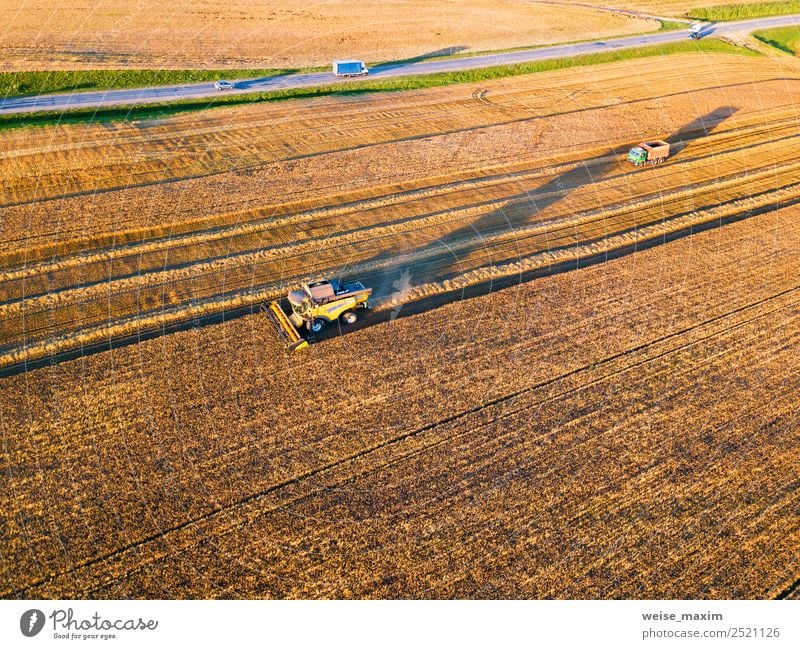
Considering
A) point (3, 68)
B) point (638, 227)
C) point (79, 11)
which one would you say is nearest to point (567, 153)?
point (638, 227)

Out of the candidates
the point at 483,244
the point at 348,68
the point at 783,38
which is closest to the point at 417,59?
the point at 348,68

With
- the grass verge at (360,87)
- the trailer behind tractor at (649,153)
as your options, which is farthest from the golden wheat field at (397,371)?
the grass verge at (360,87)

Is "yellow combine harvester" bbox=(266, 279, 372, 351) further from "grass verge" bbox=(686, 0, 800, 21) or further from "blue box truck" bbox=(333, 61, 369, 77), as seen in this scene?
"grass verge" bbox=(686, 0, 800, 21)

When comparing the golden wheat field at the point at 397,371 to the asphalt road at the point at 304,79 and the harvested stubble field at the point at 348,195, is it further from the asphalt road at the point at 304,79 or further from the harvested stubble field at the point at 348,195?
the asphalt road at the point at 304,79

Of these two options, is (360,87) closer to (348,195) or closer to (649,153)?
(348,195)

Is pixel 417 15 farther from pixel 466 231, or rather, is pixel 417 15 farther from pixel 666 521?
pixel 666 521

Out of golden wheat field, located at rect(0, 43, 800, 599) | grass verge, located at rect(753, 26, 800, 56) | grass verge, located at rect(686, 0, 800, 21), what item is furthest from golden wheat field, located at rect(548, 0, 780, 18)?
golden wheat field, located at rect(0, 43, 800, 599)
